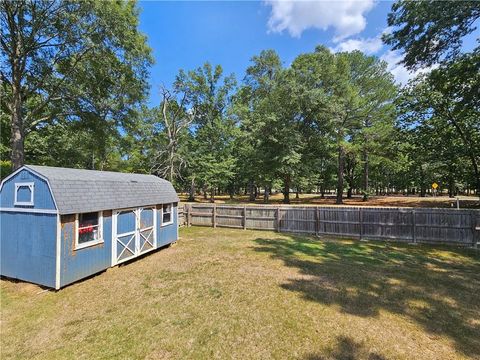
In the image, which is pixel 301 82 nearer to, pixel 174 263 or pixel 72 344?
pixel 174 263

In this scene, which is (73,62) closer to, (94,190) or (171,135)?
(94,190)

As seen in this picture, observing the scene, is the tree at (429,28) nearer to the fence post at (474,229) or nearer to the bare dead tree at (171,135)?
the fence post at (474,229)

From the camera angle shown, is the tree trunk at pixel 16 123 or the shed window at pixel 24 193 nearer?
the shed window at pixel 24 193

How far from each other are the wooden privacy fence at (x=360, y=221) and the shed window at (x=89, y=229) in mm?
8463

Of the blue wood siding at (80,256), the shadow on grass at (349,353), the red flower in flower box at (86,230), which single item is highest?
the red flower in flower box at (86,230)

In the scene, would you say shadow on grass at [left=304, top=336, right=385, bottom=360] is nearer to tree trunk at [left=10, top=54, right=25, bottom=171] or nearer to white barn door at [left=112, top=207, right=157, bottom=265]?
white barn door at [left=112, top=207, right=157, bottom=265]

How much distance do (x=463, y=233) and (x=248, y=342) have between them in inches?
446

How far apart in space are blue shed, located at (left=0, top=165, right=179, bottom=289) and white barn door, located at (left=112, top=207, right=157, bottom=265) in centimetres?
3

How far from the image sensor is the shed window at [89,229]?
6.91m

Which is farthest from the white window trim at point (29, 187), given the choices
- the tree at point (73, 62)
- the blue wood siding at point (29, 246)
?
the tree at point (73, 62)

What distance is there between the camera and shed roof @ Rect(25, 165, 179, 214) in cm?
653

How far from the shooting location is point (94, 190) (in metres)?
7.59

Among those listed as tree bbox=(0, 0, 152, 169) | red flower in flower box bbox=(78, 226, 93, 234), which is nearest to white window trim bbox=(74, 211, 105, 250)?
red flower in flower box bbox=(78, 226, 93, 234)

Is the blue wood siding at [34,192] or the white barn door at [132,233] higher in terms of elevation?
the blue wood siding at [34,192]
